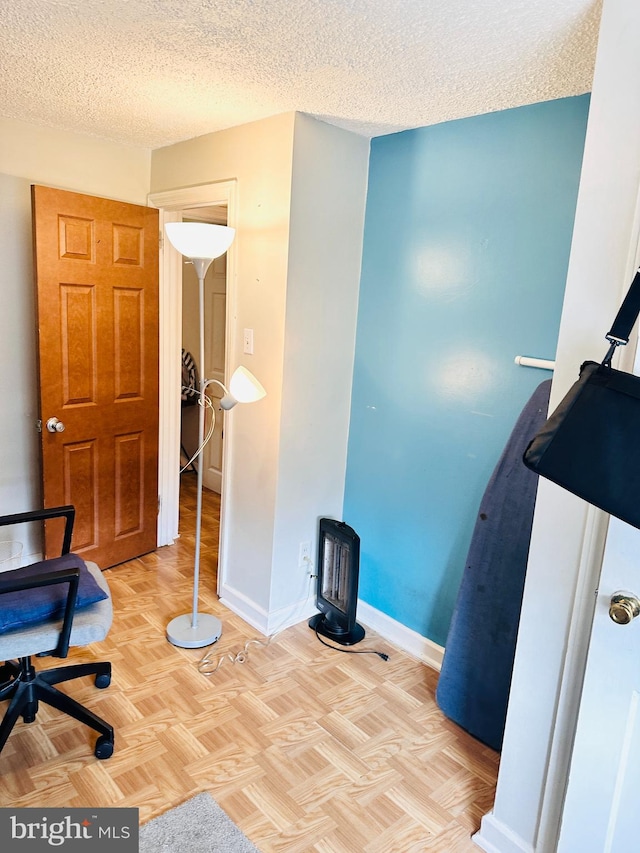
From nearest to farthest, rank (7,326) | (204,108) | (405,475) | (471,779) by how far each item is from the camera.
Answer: (471,779) → (204,108) → (405,475) → (7,326)

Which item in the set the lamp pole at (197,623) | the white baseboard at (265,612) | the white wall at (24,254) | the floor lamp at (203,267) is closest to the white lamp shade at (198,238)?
the floor lamp at (203,267)

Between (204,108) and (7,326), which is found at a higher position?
(204,108)

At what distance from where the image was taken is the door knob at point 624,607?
1.28m

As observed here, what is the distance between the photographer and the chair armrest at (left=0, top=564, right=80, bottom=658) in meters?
1.73

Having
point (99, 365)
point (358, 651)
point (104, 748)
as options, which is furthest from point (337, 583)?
point (99, 365)

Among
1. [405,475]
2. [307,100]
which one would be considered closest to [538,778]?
[405,475]

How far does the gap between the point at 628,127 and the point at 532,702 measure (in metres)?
1.44

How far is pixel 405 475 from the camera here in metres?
2.60

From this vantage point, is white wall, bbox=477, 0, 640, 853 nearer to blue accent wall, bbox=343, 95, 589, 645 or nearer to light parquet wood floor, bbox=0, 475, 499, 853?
light parquet wood floor, bbox=0, 475, 499, 853

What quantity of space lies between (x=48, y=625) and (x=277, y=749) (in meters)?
0.89

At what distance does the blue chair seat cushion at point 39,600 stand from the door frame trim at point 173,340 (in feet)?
3.14

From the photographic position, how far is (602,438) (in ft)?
3.83

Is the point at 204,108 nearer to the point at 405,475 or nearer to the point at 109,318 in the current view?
the point at 109,318

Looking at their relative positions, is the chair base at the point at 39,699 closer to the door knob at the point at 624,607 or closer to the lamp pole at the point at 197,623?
the lamp pole at the point at 197,623
